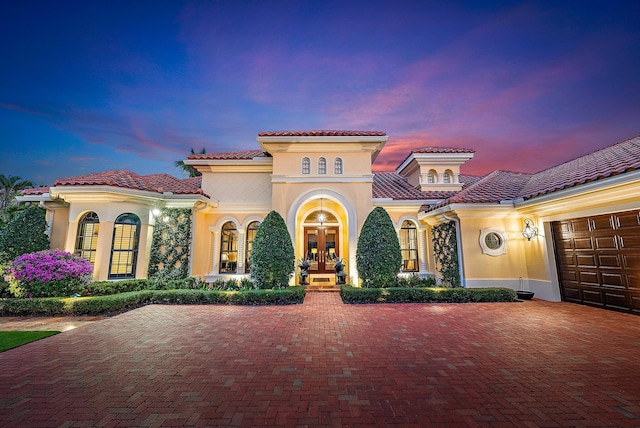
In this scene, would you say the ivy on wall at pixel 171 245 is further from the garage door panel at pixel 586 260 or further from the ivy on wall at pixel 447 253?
the garage door panel at pixel 586 260

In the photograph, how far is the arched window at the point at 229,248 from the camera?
12273 millimetres

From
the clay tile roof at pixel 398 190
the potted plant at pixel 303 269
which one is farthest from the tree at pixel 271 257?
the clay tile roof at pixel 398 190

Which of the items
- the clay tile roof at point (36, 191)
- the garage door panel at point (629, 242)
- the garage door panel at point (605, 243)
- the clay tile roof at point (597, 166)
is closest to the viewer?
the clay tile roof at point (597, 166)

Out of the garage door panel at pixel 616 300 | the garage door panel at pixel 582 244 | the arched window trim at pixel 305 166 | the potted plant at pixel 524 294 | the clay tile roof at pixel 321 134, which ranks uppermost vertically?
the clay tile roof at pixel 321 134

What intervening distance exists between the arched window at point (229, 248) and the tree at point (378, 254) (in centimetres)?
688

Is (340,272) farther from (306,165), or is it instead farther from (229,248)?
(229,248)

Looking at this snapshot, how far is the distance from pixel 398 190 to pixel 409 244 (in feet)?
10.7

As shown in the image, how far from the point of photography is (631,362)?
3.99 m

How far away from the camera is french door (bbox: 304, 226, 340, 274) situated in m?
14.2

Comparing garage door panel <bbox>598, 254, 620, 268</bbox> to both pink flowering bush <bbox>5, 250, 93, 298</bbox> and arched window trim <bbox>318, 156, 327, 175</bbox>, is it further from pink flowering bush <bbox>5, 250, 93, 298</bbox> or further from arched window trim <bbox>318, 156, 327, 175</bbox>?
pink flowering bush <bbox>5, 250, 93, 298</bbox>

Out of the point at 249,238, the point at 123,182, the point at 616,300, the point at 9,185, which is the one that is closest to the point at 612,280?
the point at 616,300

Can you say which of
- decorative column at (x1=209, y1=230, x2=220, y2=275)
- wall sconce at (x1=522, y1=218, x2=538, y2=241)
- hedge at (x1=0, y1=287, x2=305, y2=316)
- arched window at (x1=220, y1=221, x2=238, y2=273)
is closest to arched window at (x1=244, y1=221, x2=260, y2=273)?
arched window at (x1=220, y1=221, x2=238, y2=273)

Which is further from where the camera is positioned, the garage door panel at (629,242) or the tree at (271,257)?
the tree at (271,257)

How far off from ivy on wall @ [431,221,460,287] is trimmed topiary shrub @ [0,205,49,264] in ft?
57.9
